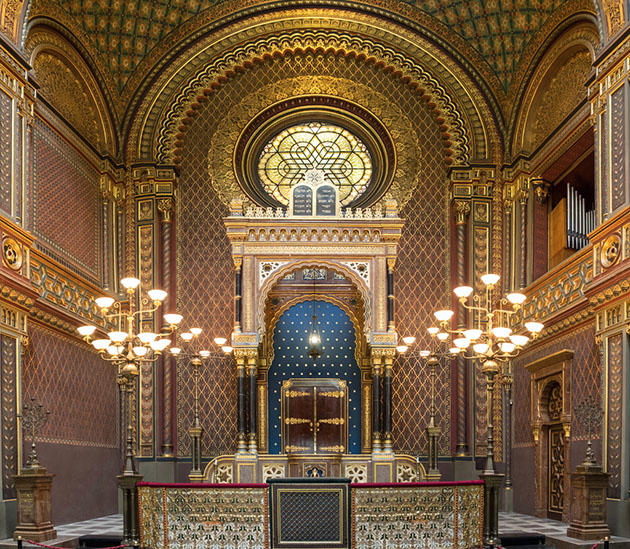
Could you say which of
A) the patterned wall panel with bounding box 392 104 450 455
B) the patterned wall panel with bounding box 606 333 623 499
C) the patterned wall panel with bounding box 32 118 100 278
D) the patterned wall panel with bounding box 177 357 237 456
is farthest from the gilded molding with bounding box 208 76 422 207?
the patterned wall panel with bounding box 606 333 623 499

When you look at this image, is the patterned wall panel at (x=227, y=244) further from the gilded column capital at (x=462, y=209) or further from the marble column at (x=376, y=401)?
the marble column at (x=376, y=401)

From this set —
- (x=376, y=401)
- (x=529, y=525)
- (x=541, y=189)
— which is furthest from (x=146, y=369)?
(x=541, y=189)

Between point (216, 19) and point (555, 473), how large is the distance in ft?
36.8

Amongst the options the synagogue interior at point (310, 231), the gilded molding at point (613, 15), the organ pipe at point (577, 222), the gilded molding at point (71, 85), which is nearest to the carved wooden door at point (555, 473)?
the synagogue interior at point (310, 231)

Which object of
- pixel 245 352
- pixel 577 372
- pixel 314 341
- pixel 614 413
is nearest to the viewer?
pixel 614 413

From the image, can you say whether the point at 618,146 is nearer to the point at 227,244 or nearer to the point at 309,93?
the point at 309,93

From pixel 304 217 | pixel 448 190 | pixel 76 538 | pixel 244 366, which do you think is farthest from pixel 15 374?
pixel 448 190

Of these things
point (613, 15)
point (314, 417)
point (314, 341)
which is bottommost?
point (314, 417)

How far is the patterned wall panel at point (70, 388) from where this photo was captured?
1373 cm

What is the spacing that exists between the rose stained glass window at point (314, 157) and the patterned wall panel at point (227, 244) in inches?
37.1

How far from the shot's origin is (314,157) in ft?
64.2

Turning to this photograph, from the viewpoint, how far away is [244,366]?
16.7 metres

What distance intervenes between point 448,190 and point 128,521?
10.6 m

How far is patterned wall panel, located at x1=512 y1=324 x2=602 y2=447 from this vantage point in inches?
529
